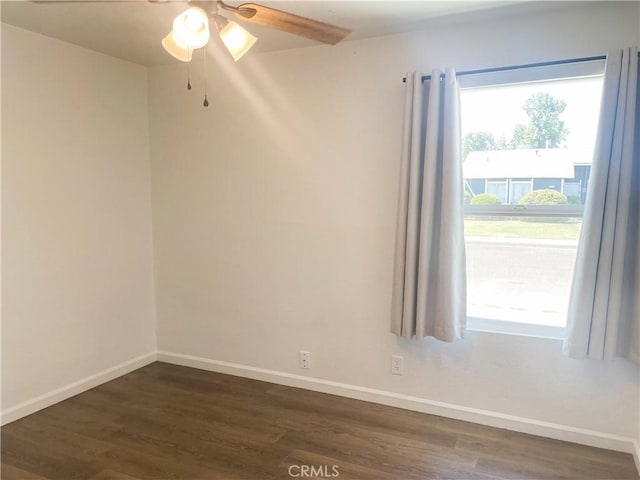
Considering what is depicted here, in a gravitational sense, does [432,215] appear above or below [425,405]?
above

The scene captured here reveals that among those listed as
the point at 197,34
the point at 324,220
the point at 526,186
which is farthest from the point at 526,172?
the point at 197,34

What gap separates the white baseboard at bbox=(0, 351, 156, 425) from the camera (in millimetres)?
2757

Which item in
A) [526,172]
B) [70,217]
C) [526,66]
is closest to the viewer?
[526,66]

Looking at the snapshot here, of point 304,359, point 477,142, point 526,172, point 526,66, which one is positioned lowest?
point 304,359

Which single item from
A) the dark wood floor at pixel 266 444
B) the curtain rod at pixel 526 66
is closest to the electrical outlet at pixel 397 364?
the dark wood floor at pixel 266 444

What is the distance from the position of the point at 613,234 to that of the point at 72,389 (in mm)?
3555

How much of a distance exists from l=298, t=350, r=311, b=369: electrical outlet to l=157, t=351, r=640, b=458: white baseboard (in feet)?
0.29

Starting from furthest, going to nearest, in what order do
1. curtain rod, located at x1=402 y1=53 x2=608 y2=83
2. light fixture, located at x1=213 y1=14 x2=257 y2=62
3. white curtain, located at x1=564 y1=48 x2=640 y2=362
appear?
1. curtain rod, located at x1=402 y1=53 x2=608 y2=83
2. white curtain, located at x1=564 y1=48 x2=640 y2=362
3. light fixture, located at x1=213 y1=14 x2=257 y2=62

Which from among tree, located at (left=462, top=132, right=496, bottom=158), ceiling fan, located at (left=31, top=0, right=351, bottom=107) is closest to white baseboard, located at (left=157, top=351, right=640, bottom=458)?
tree, located at (left=462, top=132, right=496, bottom=158)

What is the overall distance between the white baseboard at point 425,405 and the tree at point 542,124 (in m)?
1.66

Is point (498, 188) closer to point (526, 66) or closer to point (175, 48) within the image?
point (526, 66)

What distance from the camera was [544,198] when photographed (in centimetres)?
255

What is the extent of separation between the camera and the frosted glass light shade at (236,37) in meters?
1.84

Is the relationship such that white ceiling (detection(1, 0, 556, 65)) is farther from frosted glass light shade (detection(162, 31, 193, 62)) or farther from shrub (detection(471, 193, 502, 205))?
shrub (detection(471, 193, 502, 205))
